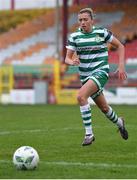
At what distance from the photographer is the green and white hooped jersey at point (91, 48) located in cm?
956

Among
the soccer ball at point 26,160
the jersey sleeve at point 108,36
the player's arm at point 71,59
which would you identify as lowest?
the soccer ball at point 26,160

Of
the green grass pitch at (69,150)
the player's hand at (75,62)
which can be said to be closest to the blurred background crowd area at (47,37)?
the green grass pitch at (69,150)

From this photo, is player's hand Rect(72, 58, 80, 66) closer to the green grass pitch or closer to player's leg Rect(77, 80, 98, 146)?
player's leg Rect(77, 80, 98, 146)

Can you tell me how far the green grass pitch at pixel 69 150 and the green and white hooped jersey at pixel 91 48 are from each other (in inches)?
47.2

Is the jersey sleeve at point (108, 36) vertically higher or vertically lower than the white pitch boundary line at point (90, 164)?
higher

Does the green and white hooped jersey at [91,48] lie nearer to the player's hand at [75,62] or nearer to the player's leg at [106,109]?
the player's leg at [106,109]

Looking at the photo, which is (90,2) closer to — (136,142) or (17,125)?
(17,125)

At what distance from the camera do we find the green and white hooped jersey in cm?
956

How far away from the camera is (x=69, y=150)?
29.6ft

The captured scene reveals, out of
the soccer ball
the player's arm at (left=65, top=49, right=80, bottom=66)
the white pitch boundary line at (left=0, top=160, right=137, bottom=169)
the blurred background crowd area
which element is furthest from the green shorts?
the blurred background crowd area

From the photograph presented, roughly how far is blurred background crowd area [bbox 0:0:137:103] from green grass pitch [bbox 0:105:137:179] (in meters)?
13.5

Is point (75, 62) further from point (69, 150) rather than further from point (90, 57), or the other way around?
point (69, 150)

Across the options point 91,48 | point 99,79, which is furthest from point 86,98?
point 91,48

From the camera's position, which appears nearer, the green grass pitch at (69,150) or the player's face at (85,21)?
the green grass pitch at (69,150)
